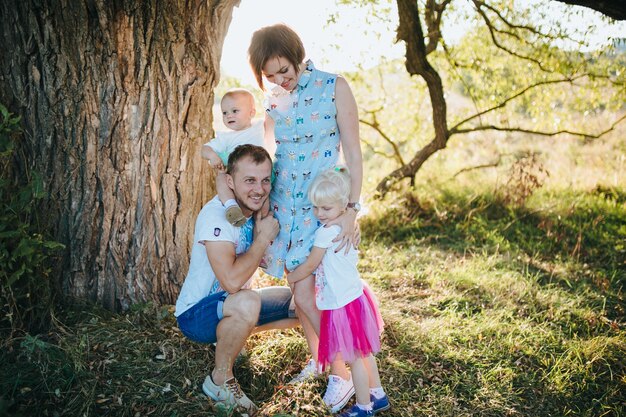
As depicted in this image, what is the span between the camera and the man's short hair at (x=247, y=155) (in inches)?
110

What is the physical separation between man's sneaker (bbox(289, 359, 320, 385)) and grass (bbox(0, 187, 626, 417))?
0.05 m

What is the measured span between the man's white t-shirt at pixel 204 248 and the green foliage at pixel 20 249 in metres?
0.80

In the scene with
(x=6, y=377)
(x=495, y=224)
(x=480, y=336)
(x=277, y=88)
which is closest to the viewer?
(x=6, y=377)

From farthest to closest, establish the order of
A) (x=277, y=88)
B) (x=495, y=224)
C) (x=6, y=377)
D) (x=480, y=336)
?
(x=495, y=224) → (x=480, y=336) → (x=277, y=88) → (x=6, y=377)

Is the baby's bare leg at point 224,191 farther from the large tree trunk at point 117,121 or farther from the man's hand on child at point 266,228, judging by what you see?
the large tree trunk at point 117,121

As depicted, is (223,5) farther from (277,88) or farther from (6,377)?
(6,377)

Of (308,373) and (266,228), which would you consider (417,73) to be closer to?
(266,228)

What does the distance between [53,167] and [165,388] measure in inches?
63.3

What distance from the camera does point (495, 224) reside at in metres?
5.79

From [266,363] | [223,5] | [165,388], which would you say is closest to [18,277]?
[165,388]

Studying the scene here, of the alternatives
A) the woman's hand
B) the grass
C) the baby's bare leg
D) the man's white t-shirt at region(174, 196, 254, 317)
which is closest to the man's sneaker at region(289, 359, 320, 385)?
the grass

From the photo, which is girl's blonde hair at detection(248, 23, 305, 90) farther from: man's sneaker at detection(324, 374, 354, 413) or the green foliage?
man's sneaker at detection(324, 374, 354, 413)

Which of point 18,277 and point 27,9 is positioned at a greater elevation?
point 27,9

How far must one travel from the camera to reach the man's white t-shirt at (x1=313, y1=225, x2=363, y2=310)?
2.71 m
